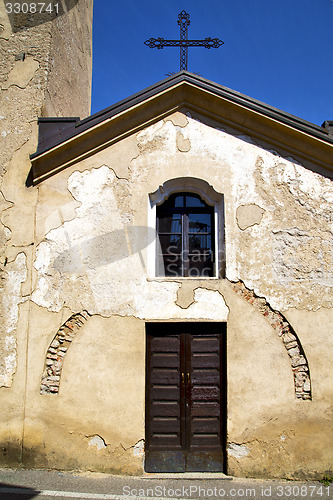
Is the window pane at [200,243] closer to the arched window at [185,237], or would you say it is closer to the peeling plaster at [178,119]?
the arched window at [185,237]

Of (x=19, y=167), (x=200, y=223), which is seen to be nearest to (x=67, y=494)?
(x=200, y=223)

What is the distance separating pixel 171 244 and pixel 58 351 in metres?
2.21

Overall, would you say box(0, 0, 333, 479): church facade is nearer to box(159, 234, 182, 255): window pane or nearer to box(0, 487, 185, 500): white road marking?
box(159, 234, 182, 255): window pane

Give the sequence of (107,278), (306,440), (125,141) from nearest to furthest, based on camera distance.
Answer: (306,440) < (107,278) < (125,141)

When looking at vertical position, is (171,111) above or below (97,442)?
above

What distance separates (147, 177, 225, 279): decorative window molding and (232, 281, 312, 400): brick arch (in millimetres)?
459

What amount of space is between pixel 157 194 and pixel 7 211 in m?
2.21

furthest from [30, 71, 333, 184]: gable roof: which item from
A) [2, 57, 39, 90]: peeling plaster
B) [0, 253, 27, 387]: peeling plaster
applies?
[0, 253, 27, 387]: peeling plaster

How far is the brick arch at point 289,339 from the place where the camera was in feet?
15.7

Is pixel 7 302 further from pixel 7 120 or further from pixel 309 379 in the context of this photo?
pixel 309 379

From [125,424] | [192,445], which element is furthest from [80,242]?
[192,445]

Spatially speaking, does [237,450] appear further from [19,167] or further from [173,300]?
[19,167]

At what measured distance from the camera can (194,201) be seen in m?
5.52

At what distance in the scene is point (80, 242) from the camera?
16.8 feet
